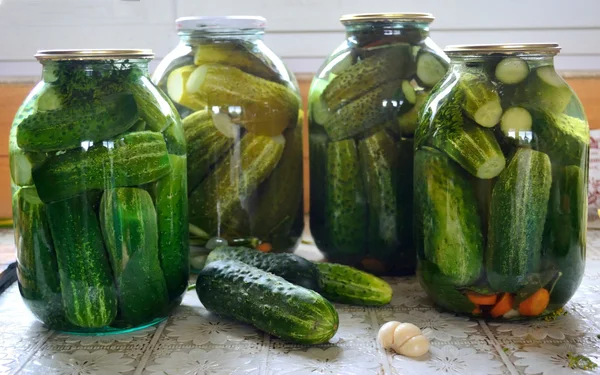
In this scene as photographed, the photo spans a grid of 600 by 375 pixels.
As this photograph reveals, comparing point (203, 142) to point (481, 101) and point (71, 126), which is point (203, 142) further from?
point (481, 101)

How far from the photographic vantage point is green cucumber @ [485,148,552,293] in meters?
0.92

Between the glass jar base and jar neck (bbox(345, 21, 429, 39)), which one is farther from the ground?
jar neck (bbox(345, 21, 429, 39))

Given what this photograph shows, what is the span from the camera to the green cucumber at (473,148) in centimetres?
91

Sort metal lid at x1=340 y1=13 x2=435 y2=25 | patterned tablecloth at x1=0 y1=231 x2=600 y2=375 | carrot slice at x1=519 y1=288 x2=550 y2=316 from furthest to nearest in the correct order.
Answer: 1. metal lid at x1=340 y1=13 x2=435 y2=25
2. carrot slice at x1=519 y1=288 x2=550 y2=316
3. patterned tablecloth at x1=0 y1=231 x2=600 y2=375

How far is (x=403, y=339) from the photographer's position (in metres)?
0.88

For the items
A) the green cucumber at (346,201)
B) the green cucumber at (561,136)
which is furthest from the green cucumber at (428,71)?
the green cucumber at (561,136)

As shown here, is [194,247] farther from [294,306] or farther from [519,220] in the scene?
[519,220]

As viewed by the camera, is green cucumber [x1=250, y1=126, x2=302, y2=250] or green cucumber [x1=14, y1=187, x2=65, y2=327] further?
green cucumber [x1=250, y1=126, x2=302, y2=250]

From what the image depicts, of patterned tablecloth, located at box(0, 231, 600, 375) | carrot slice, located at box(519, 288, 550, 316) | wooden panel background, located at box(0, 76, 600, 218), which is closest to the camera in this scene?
patterned tablecloth, located at box(0, 231, 600, 375)

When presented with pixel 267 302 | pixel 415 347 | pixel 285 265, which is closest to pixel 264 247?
pixel 285 265

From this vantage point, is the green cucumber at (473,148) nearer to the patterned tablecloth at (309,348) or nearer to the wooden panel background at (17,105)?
the patterned tablecloth at (309,348)

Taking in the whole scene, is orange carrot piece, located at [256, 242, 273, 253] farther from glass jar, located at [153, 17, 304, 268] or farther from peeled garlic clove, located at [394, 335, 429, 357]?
peeled garlic clove, located at [394, 335, 429, 357]

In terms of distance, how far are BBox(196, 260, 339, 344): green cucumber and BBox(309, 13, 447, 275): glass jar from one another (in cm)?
23

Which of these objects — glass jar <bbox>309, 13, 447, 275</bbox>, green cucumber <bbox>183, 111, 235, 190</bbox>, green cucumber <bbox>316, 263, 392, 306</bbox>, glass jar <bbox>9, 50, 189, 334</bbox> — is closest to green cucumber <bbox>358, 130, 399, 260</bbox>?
glass jar <bbox>309, 13, 447, 275</bbox>
